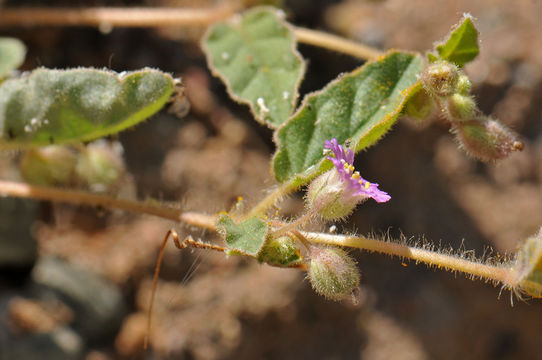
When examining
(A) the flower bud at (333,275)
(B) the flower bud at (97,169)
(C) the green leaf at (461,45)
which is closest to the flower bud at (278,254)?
(A) the flower bud at (333,275)

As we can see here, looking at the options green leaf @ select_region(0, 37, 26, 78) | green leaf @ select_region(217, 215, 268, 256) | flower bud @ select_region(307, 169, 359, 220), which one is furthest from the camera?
green leaf @ select_region(0, 37, 26, 78)

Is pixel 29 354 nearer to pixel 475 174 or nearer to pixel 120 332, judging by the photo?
pixel 120 332

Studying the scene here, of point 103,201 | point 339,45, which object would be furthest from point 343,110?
point 103,201

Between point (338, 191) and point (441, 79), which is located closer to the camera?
point (338, 191)

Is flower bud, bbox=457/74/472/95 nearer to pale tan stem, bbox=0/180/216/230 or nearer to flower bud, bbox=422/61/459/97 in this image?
flower bud, bbox=422/61/459/97

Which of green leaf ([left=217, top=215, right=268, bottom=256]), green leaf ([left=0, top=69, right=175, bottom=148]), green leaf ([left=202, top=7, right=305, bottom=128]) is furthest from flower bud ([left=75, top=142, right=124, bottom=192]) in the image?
green leaf ([left=217, top=215, right=268, bottom=256])

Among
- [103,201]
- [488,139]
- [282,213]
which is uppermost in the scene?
[488,139]

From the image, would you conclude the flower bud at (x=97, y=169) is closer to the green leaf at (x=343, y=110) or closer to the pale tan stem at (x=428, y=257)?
the green leaf at (x=343, y=110)

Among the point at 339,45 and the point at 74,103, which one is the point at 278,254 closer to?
the point at 74,103
